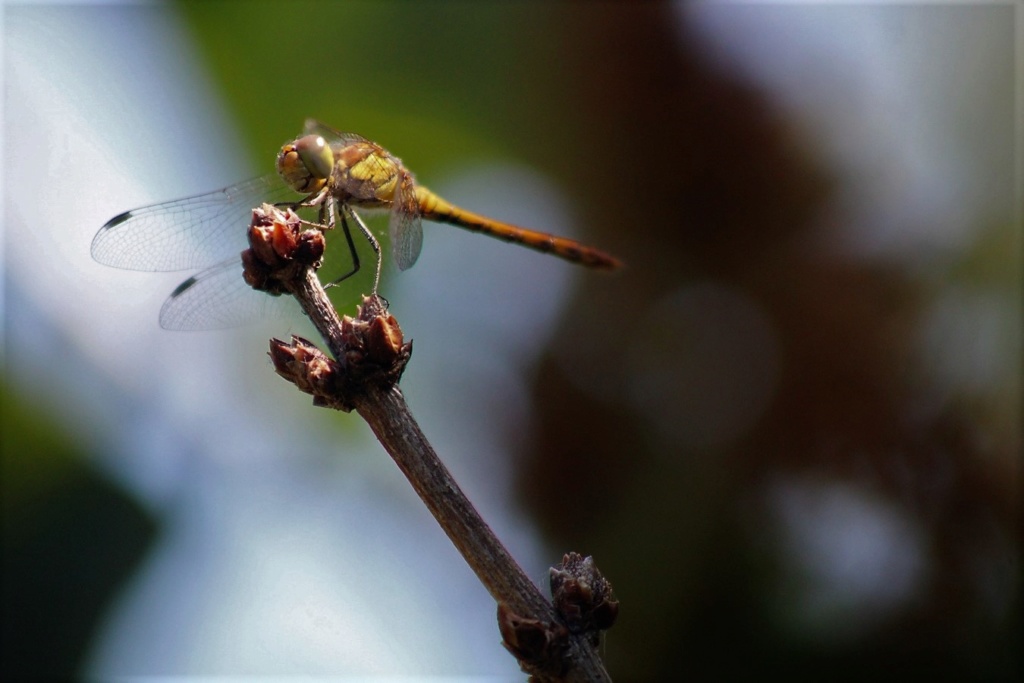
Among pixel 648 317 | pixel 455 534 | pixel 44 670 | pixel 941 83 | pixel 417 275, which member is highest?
pixel 941 83

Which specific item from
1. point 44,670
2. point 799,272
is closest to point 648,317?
point 799,272

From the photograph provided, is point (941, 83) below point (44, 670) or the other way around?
the other way around

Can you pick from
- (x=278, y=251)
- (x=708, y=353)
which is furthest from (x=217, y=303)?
(x=708, y=353)

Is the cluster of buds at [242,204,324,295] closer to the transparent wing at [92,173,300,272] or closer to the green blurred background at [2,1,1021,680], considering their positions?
the transparent wing at [92,173,300,272]

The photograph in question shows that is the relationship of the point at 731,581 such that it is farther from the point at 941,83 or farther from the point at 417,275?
the point at 941,83

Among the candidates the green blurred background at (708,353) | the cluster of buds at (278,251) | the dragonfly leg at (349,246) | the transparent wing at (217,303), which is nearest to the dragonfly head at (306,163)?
the dragonfly leg at (349,246)

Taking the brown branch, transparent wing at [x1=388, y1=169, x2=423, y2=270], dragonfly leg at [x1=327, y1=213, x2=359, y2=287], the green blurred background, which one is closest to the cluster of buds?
the brown branch
